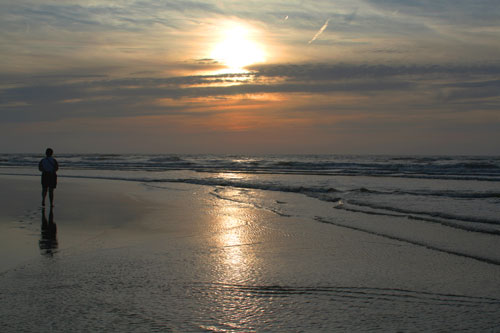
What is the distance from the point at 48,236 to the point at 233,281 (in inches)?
169

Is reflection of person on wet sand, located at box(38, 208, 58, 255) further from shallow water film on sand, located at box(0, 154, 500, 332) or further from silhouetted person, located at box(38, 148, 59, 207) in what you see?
silhouetted person, located at box(38, 148, 59, 207)

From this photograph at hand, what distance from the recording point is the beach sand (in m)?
3.66

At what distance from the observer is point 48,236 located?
745 cm

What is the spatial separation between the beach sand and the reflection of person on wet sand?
0.04 metres

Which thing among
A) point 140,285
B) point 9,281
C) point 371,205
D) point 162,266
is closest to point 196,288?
point 140,285

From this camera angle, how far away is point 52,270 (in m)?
5.16

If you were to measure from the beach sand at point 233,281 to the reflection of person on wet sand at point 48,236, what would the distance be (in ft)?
0.12

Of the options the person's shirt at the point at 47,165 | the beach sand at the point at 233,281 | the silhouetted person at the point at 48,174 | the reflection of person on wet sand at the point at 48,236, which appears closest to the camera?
the beach sand at the point at 233,281

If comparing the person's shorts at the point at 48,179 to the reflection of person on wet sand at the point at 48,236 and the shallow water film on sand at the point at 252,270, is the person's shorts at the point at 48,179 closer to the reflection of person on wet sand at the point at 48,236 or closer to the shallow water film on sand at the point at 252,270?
the shallow water film on sand at the point at 252,270

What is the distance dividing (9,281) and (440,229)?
7318 mm

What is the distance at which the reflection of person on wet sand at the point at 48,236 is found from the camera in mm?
6461

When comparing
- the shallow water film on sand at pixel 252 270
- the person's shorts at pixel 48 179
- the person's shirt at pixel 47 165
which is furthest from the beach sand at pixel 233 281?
the person's shirt at pixel 47 165

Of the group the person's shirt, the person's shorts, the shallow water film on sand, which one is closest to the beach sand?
the shallow water film on sand

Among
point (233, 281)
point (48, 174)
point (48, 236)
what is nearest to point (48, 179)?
point (48, 174)
